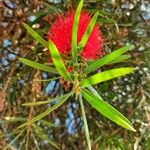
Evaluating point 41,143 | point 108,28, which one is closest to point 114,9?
point 108,28

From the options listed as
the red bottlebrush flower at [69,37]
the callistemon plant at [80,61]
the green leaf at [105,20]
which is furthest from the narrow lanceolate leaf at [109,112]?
the green leaf at [105,20]

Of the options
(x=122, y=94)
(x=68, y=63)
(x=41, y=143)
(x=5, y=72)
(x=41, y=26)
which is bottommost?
(x=41, y=143)

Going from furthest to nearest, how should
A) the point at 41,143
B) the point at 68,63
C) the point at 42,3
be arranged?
the point at 41,143, the point at 42,3, the point at 68,63

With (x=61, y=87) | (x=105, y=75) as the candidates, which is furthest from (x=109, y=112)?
(x=61, y=87)

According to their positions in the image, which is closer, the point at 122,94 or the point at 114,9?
the point at 114,9

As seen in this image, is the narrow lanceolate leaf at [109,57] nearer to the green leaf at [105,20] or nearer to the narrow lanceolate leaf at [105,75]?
the narrow lanceolate leaf at [105,75]

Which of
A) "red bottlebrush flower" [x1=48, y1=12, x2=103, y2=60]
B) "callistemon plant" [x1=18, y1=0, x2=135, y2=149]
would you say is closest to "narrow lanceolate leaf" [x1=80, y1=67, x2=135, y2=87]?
"callistemon plant" [x1=18, y1=0, x2=135, y2=149]

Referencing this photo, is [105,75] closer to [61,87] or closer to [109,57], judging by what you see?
[109,57]

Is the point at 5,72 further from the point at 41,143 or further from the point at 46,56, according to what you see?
the point at 41,143
